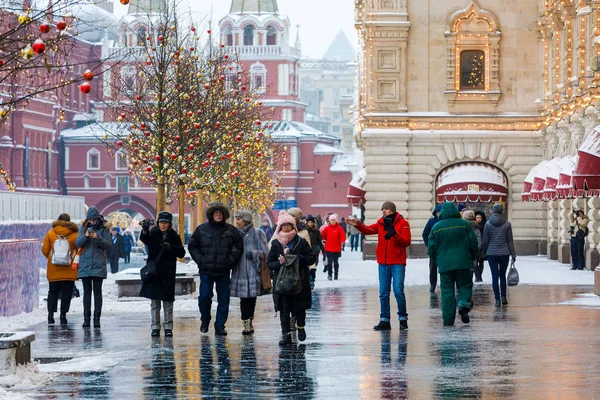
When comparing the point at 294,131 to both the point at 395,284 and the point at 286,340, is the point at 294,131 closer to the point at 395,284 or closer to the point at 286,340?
the point at 395,284

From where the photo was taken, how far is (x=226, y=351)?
1625 centimetres

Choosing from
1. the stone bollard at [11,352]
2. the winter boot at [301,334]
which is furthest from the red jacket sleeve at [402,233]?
the stone bollard at [11,352]

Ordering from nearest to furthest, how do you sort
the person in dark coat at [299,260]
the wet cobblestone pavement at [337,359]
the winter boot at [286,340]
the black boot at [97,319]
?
the wet cobblestone pavement at [337,359]
the winter boot at [286,340]
the person in dark coat at [299,260]
the black boot at [97,319]

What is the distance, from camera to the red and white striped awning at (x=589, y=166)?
30625 millimetres

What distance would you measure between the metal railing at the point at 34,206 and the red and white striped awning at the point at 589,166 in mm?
17010

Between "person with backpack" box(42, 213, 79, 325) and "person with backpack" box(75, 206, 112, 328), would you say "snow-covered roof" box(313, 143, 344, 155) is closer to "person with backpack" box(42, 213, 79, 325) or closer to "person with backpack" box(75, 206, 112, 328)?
"person with backpack" box(42, 213, 79, 325)

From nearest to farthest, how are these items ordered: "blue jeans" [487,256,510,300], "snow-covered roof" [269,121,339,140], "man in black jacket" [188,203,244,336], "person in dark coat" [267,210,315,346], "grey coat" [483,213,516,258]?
"person in dark coat" [267,210,315,346] → "man in black jacket" [188,203,244,336] → "grey coat" [483,213,516,258] → "blue jeans" [487,256,510,300] → "snow-covered roof" [269,121,339,140]

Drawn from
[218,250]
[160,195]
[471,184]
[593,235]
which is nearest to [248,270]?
[218,250]

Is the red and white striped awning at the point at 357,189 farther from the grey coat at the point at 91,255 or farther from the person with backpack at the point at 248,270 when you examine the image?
the person with backpack at the point at 248,270

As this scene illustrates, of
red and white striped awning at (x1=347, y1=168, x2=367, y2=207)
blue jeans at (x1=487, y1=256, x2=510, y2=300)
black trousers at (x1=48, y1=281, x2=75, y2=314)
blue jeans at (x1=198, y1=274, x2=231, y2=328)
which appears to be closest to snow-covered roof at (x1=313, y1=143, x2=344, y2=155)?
red and white striped awning at (x1=347, y1=168, x2=367, y2=207)

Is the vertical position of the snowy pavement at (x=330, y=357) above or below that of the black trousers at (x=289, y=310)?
below

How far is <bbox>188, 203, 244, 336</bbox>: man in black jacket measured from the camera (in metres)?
18.2

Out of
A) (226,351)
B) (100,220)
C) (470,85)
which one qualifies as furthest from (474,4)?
(226,351)

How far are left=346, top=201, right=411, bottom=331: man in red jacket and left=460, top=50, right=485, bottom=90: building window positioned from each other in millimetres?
29430
